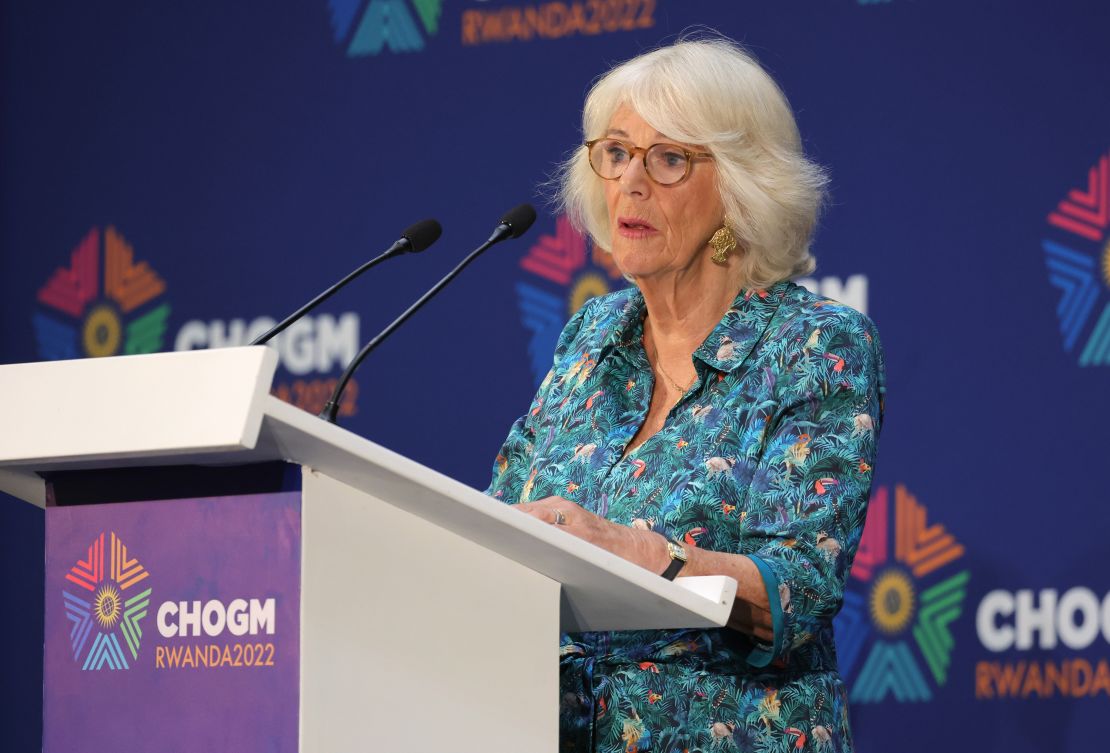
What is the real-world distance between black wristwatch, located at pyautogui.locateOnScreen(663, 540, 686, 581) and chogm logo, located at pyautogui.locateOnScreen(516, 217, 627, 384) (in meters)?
1.52

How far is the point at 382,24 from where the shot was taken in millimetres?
3457

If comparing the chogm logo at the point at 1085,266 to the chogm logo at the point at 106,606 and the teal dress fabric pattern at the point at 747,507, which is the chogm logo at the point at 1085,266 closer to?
the teal dress fabric pattern at the point at 747,507

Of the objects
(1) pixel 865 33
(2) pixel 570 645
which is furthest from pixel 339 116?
(2) pixel 570 645

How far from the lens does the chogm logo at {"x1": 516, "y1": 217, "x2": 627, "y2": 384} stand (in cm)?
317

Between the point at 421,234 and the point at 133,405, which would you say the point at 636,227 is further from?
the point at 133,405

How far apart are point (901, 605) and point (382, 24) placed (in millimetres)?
1659

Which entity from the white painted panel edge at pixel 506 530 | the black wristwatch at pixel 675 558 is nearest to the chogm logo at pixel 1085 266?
the black wristwatch at pixel 675 558


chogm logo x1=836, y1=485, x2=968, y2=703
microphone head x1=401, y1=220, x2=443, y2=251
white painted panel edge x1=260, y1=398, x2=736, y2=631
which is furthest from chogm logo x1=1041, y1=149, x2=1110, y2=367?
white painted panel edge x1=260, y1=398, x2=736, y2=631

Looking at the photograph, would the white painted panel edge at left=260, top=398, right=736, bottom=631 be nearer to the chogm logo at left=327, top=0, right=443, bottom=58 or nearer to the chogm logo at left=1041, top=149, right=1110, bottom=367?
the chogm logo at left=1041, top=149, right=1110, bottom=367

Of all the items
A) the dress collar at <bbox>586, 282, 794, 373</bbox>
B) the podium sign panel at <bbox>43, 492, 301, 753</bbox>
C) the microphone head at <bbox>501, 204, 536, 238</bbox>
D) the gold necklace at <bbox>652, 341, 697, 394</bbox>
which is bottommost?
the podium sign panel at <bbox>43, 492, 301, 753</bbox>

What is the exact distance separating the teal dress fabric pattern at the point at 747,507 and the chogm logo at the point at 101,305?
179 cm

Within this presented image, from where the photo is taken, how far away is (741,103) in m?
2.14

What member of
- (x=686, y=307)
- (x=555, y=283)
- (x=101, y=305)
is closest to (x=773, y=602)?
(x=686, y=307)

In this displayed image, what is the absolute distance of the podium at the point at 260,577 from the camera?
1.25 meters
